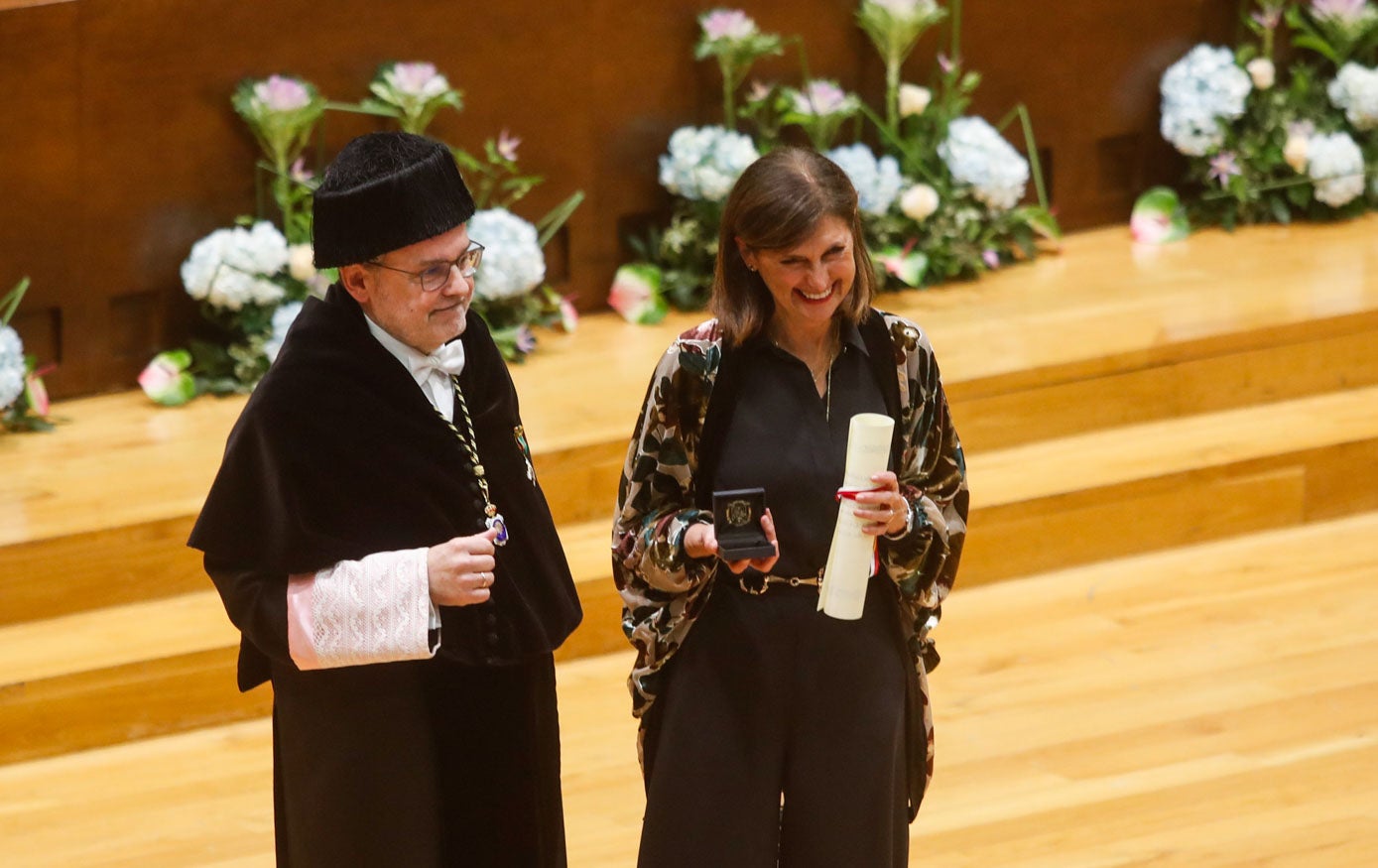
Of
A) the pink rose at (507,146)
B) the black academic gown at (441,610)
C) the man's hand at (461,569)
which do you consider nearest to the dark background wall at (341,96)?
the pink rose at (507,146)

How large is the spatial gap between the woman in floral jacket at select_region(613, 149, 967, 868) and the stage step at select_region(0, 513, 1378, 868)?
1.02 metres

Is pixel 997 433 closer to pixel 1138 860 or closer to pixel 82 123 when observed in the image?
pixel 1138 860

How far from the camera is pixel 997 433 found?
16.8ft

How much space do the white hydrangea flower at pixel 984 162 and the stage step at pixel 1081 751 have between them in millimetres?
1357

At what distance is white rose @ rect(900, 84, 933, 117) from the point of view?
18.8 feet

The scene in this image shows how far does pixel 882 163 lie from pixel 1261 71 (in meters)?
1.26

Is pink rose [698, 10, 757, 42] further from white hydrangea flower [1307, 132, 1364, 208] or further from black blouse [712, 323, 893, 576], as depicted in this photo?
black blouse [712, 323, 893, 576]

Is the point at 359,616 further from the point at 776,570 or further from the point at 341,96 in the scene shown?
the point at 341,96

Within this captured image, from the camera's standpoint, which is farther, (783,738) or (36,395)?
(36,395)

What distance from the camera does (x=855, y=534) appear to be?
2.58 meters

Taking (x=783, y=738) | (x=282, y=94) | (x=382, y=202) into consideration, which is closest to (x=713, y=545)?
(x=783, y=738)

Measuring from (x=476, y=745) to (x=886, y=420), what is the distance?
674mm

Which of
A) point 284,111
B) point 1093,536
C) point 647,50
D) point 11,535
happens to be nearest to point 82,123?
point 284,111

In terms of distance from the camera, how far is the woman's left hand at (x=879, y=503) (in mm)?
2559
